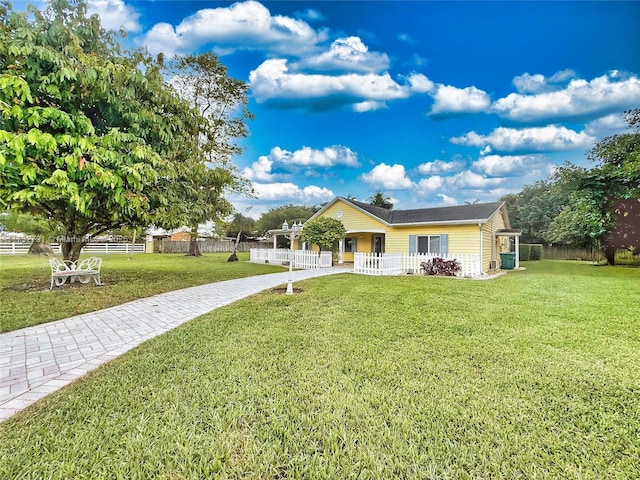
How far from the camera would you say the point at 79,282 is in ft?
31.9

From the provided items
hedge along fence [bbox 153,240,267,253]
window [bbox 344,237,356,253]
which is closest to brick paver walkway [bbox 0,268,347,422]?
window [bbox 344,237,356,253]

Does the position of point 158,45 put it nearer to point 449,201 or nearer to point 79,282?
point 79,282

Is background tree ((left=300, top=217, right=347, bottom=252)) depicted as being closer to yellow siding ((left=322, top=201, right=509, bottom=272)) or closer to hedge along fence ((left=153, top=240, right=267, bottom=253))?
yellow siding ((left=322, top=201, right=509, bottom=272))

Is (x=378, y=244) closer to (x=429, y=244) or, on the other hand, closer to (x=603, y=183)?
(x=429, y=244)

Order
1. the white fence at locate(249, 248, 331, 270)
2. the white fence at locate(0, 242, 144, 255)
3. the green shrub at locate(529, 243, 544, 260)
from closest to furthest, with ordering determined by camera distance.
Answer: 1. the white fence at locate(249, 248, 331, 270)
2. the green shrub at locate(529, 243, 544, 260)
3. the white fence at locate(0, 242, 144, 255)

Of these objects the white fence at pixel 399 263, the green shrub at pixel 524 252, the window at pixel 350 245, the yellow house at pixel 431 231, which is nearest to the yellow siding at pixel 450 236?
the yellow house at pixel 431 231

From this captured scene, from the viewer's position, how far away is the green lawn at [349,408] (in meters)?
2.06

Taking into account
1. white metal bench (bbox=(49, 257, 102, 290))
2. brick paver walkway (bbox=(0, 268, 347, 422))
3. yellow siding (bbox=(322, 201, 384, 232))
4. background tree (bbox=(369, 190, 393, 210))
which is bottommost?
brick paver walkway (bbox=(0, 268, 347, 422))

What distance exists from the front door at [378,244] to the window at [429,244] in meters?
2.61

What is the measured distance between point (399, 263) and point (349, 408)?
11408mm

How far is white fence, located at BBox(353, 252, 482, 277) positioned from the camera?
1255 cm

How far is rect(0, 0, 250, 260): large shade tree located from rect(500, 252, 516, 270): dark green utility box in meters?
16.4

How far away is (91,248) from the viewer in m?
31.8

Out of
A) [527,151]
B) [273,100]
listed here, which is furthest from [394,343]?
[527,151]
